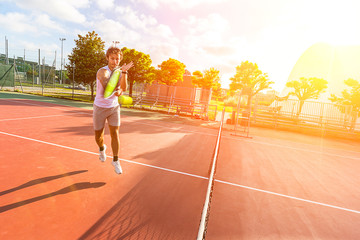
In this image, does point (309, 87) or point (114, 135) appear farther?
point (309, 87)

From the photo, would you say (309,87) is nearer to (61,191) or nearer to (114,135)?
(114,135)

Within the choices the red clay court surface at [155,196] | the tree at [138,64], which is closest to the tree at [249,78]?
the tree at [138,64]

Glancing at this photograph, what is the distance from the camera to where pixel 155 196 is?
3.16 metres

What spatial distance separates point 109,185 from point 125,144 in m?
2.91

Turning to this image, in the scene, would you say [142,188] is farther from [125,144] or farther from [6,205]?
[125,144]

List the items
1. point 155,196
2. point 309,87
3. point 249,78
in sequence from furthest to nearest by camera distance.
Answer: point 249,78 → point 309,87 → point 155,196

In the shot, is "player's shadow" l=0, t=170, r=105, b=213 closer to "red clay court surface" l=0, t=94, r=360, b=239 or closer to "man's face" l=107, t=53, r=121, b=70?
"red clay court surface" l=0, t=94, r=360, b=239

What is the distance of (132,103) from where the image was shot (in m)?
23.4

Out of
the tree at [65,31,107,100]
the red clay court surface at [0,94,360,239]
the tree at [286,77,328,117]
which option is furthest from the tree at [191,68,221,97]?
the red clay court surface at [0,94,360,239]

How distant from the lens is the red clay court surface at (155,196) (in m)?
2.35

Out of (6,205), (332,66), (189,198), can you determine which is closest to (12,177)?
Result: (6,205)

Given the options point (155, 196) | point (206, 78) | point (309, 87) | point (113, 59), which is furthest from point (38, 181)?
point (206, 78)

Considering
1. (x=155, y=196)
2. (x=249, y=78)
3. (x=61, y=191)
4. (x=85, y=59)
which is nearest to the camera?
(x=61, y=191)

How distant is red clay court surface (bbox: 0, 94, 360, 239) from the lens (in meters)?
2.35
